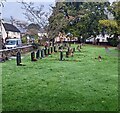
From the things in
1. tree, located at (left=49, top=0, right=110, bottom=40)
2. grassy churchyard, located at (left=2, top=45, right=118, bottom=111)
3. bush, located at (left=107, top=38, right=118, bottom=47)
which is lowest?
bush, located at (left=107, top=38, right=118, bottom=47)

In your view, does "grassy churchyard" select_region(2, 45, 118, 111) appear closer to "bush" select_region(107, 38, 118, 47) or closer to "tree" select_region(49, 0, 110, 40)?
"tree" select_region(49, 0, 110, 40)

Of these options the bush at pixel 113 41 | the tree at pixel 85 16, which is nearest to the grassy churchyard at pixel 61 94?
the tree at pixel 85 16

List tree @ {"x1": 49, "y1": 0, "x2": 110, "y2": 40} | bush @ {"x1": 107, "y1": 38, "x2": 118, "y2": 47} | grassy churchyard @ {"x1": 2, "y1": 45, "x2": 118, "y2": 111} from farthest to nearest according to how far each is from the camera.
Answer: bush @ {"x1": 107, "y1": 38, "x2": 118, "y2": 47} → tree @ {"x1": 49, "y1": 0, "x2": 110, "y2": 40} → grassy churchyard @ {"x1": 2, "y1": 45, "x2": 118, "y2": 111}

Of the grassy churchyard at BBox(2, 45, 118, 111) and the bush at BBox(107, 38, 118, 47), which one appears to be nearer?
the grassy churchyard at BBox(2, 45, 118, 111)

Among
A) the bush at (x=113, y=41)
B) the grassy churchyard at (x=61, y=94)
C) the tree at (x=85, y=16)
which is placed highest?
the tree at (x=85, y=16)

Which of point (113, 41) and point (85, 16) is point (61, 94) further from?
point (113, 41)

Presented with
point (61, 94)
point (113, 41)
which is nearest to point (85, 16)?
point (113, 41)

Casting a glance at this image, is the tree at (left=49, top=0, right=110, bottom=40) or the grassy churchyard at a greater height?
the tree at (left=49, top=0, right=110, bottom=40)

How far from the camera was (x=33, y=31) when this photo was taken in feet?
112

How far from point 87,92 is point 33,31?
27.1 metres

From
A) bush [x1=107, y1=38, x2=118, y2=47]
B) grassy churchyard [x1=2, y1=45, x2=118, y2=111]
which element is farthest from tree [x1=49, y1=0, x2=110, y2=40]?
grassy churchyard [x1=2, y1=45, x2=118, y2=111]

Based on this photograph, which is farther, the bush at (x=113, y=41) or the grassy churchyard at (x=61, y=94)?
the bush at (x=113, y=41)

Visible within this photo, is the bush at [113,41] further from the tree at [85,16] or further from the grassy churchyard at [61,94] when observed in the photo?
the grassy churchyard at [61,94]

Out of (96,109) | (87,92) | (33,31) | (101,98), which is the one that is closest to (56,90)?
(87,92)
